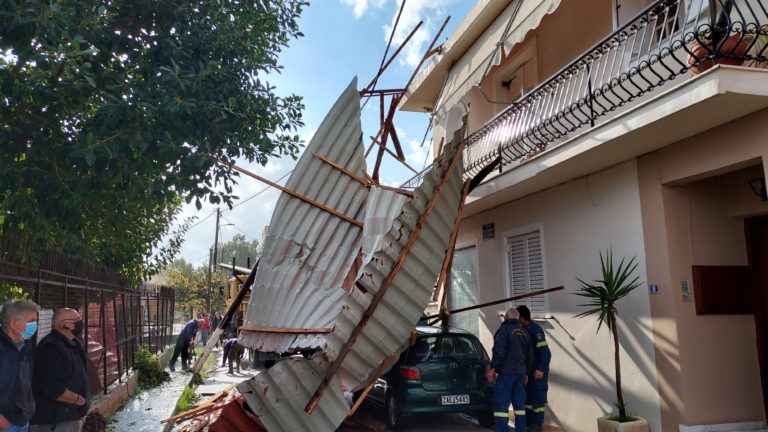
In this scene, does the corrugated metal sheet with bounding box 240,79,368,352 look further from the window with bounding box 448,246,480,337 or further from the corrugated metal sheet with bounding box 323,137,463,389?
the window with bounding box 448,246,480,337

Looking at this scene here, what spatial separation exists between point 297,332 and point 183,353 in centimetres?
958

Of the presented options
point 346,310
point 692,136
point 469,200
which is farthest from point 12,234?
point 692,136

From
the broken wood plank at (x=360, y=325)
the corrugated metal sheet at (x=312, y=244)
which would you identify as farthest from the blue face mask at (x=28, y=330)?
the corrugated metal sheet at (x=312, y=244)

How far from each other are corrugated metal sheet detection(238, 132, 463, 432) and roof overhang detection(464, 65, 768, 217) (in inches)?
101

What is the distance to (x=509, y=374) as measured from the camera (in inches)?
283

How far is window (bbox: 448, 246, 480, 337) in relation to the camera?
11938 mm

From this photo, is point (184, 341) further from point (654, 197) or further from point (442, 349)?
point (654, 197)

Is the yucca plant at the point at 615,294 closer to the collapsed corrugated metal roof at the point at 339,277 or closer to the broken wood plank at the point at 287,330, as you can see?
the collapsed corrugated metal roof at the point at 339,277

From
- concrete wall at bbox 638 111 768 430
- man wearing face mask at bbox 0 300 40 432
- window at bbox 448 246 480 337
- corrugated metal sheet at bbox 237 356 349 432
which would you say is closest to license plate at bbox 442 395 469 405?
concrete wall at bbox 638 111 768 430

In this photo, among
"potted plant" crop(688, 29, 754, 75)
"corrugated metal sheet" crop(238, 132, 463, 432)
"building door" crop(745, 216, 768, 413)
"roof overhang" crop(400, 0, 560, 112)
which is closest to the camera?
"corrugated metal sheet" crop(238, 132, 463, 432)

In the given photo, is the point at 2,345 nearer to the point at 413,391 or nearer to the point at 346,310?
the point at 346,310

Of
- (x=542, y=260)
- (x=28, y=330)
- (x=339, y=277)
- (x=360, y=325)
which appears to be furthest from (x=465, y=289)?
(x=28, y=330)

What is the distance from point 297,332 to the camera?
6684mm

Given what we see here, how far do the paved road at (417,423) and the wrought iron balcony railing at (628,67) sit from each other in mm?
4601
